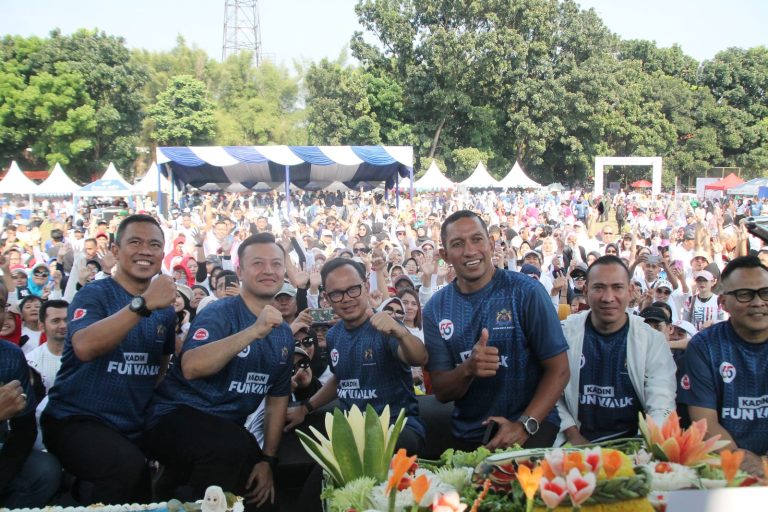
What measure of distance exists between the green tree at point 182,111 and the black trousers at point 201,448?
46.2 m

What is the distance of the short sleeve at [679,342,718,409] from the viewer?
10.9 ft

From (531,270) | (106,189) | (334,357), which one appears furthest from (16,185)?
(334,357)

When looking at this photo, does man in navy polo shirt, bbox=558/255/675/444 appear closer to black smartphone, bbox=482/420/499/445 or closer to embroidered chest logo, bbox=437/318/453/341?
black smartphone, bbox=482/420/499/445

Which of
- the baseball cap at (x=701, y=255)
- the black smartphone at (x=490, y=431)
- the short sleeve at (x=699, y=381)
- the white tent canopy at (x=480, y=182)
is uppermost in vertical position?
the white tent canopy at (x=480, y=182)

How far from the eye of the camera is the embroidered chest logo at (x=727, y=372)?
3.31 meters

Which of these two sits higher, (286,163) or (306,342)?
(286,163)

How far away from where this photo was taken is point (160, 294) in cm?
306

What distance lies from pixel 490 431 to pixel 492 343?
0.42m

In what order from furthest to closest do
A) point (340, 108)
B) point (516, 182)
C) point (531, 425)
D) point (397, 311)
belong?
point (340, 108) < point (516, 182) < point (397, 311) < point (531, 425)

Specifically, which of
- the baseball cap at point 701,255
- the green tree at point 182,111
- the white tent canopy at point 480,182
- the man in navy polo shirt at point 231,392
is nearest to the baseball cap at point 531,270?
the baseball cap at point 701,255

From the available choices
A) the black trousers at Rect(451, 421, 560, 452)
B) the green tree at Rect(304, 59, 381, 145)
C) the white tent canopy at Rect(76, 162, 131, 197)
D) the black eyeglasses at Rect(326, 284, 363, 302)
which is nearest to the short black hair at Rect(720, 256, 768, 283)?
the black trousers at Rect(451, 421, 560, 452)

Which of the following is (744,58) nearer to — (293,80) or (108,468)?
(293,80)

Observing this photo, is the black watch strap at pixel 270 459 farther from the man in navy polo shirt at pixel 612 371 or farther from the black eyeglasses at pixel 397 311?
the black eyeglasses at pixel 397 311

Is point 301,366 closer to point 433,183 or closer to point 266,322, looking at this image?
point 266,322
